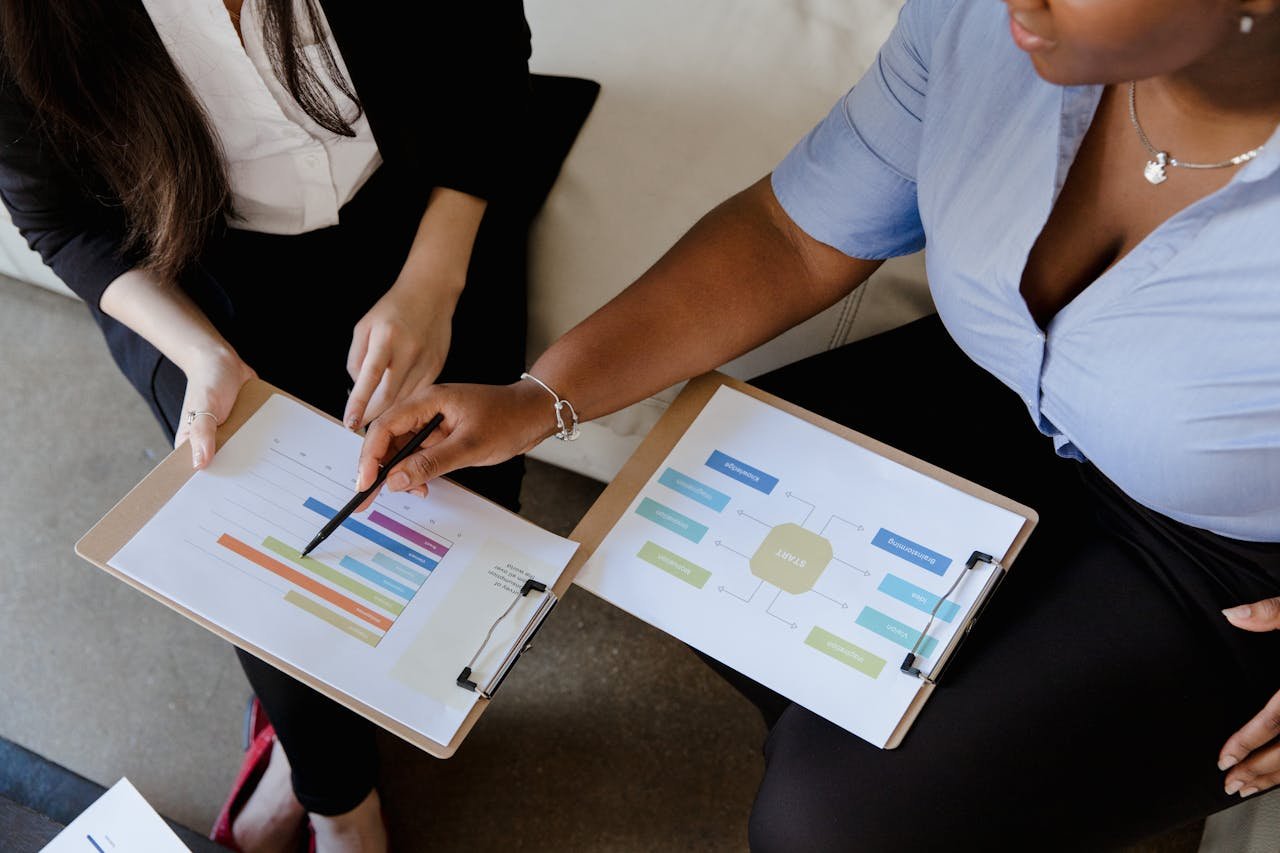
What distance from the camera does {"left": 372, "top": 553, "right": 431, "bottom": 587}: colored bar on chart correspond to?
850 millimetres

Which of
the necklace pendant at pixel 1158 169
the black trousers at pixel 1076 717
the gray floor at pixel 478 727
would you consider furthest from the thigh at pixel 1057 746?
the gray floor at pixel 478 727

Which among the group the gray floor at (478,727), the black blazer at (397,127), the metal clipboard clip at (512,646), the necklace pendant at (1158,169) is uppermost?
the necklace pendant at (1158,169)

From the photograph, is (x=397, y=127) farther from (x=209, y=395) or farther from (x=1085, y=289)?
(x=1085, y=289)

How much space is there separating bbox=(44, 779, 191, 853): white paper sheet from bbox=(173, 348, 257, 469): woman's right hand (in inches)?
10.5

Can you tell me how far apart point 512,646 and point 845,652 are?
0.82 feet

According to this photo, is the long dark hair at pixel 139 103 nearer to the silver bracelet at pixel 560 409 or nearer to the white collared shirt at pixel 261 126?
the white collared shirt at pixel 261 126

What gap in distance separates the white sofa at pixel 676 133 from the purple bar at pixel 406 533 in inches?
17.3

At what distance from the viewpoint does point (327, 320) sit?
112cm

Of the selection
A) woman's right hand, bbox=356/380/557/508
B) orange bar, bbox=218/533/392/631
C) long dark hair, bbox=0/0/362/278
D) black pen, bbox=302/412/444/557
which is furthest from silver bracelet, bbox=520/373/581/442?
long dark hair, bbox=0/0/362/278

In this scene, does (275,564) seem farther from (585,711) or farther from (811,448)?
(585,711)

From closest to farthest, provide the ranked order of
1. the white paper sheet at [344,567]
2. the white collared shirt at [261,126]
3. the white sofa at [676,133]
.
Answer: the white paper sheet at [344,567], the white collared shirt at [261,126], the white sofa at [676,133]

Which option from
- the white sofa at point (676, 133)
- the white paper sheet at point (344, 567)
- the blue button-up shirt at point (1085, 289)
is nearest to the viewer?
the blue button-up shirt at point (1085, 289)

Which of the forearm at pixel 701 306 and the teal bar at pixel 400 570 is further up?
the forearm at pixel 701 306

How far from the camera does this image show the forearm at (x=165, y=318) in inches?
A: 38.2
